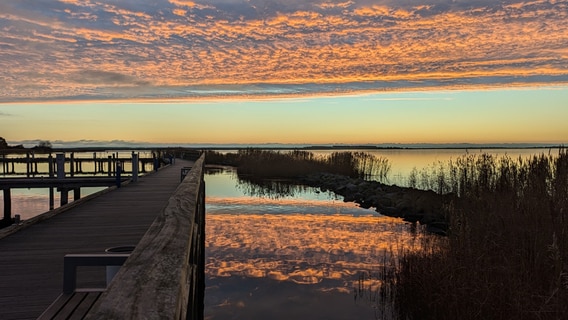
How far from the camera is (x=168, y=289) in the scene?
1674 mm

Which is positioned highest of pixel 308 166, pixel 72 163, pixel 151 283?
pixel 151 283

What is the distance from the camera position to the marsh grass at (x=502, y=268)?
5695mm

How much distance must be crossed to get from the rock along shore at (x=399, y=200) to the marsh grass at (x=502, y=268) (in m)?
5.07

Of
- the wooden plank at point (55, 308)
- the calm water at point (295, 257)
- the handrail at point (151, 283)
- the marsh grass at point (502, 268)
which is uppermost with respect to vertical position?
the handrail at point (151, 283)

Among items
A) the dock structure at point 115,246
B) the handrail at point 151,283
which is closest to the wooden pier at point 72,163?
the dock structure at point 115,246

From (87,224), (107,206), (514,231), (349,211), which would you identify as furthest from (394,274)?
(349,211)

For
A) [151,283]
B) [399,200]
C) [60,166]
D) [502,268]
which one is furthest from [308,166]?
[151,283]

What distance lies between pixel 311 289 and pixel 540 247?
4598 millimetres

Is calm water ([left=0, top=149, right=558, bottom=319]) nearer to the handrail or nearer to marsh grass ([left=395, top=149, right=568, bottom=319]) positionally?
marsh grass ([left=395, top=149, right=568, bottom=319])

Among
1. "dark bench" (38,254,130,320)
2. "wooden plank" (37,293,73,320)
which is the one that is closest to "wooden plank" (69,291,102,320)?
"dark bench" (38,254,130,320)

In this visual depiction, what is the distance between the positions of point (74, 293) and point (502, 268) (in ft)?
17.8

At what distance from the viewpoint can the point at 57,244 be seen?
7.12 meters

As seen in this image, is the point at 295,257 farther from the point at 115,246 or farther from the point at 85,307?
the point at 85,307

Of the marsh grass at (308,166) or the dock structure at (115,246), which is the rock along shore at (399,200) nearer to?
the marsh grass at (308,166)
